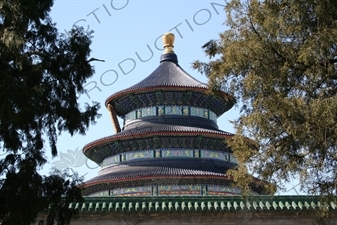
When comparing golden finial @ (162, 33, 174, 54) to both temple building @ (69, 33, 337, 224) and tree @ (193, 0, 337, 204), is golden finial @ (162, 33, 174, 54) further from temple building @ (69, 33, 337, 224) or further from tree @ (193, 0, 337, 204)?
tree @ (193, 0, 337, 204)

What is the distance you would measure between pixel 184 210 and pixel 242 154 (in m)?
4.11

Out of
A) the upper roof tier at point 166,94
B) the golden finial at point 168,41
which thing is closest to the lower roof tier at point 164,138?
the upper roof tier at point 166,94

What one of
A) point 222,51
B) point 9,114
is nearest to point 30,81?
point 9,114

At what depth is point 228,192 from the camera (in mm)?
23641

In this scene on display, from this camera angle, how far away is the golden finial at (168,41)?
2844 centimetres

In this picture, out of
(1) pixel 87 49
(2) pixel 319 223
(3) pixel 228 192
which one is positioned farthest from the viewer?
(3) pixel 228 192

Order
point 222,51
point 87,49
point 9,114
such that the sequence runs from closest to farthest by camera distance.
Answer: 1. point 9,114
2. point 87,49
3. point 222,51

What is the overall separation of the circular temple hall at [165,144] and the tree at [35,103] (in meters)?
11.0

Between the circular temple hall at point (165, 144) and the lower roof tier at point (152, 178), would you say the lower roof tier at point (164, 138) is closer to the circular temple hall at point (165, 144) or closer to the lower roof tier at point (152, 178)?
the circular temple hall at point (165, 144)

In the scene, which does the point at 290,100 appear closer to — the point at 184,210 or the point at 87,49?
the point at 87,49

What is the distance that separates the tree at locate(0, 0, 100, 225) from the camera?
1093 centimetres

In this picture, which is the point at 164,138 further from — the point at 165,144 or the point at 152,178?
the point at 152,178

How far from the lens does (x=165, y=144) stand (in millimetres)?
24578

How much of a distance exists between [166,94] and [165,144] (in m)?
2.43
